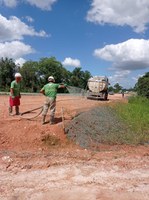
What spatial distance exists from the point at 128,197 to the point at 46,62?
7750 cm

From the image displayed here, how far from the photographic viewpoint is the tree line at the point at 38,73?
59.6 m

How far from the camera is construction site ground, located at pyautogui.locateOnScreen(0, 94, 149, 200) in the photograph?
5270 mm

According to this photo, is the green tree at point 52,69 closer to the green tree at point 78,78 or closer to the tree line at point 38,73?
the tree line at point 38,73

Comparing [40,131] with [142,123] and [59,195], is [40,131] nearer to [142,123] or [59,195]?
[59,195]

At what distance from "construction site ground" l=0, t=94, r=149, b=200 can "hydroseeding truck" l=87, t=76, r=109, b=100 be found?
61.2 ft

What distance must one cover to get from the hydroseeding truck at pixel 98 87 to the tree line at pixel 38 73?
34.0 meters

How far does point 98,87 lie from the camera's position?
2806cm

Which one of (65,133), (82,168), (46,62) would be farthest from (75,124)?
(46,62)

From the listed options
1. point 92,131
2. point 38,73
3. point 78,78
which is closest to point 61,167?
point 92,131

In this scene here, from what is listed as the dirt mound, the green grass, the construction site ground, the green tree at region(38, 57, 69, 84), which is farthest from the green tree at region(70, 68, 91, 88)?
the construction site ground

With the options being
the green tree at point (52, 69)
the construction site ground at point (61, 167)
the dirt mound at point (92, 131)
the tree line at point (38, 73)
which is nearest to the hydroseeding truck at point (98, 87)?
the dirt mound at point (92, 131)

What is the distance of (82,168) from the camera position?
21.4 ft

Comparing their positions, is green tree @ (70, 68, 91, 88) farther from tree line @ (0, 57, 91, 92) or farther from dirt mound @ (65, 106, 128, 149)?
dirt mound @ (65, 106, 128, 149)

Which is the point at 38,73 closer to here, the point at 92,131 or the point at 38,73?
the point at 38,73
